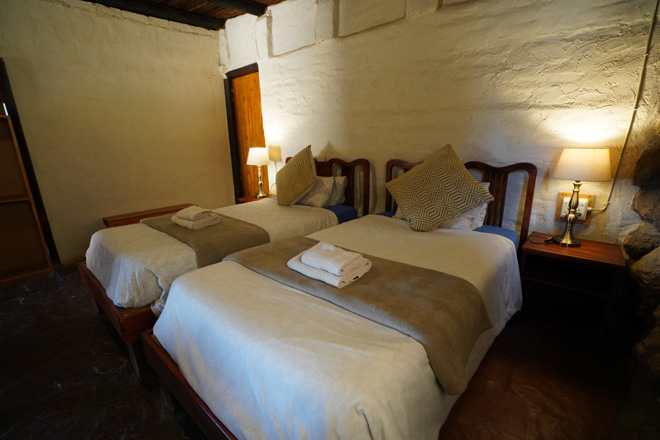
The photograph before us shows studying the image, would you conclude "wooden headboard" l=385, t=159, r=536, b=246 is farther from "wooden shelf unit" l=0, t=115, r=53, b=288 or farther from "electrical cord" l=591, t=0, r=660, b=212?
"wooden shelf unit" l=0, t=115, r=53, b=288

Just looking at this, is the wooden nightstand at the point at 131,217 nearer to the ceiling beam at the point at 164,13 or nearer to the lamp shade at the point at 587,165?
the ceiling beam at the point at 164,13

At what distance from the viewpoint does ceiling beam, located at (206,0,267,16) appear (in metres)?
3.21

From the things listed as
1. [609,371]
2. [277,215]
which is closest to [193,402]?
[277,215]

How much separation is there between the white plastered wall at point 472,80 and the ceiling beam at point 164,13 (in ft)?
2.82

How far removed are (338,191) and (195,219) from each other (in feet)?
4.67

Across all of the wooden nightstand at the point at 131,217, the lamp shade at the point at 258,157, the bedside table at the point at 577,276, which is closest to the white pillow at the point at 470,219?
the bedside table at the point at 577,276

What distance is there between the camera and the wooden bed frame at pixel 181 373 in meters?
1.17

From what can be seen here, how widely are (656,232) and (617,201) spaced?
0.26 meters

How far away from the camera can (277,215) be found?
9.17 ft

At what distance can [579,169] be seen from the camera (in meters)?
1.80

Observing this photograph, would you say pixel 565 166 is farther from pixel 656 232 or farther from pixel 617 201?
pixel 656 232

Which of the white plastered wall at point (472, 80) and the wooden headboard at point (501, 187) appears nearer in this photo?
the white plastered wall at point (472, 80)

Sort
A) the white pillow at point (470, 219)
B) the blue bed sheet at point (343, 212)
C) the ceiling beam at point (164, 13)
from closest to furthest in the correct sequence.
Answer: the white pillow at point (470, 219), the blue bed sheet at point (343, 212), the ceiling beam at point (164, 13)

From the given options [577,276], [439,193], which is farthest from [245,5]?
[577,276]
